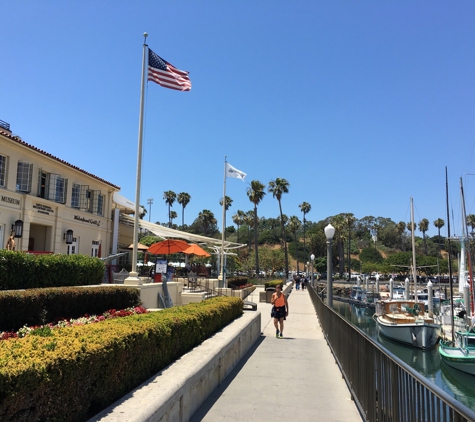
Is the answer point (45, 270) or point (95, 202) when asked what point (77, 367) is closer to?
point (45, 270)

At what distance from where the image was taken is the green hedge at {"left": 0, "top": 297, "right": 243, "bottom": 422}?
3.09m

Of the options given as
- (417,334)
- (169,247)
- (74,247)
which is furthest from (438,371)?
(74,247)

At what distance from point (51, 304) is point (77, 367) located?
5734mm

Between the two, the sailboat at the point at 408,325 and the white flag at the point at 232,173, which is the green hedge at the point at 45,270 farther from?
the sailboat at the point at 408,325

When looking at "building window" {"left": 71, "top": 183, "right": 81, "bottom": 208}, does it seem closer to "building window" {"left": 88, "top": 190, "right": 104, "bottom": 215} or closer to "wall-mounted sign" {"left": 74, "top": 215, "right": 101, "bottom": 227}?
"wall-mounted sign" {"left": 74, "top": 215, "right": 101, "bottom": 227}

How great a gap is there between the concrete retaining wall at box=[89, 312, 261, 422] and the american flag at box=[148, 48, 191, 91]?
993cm

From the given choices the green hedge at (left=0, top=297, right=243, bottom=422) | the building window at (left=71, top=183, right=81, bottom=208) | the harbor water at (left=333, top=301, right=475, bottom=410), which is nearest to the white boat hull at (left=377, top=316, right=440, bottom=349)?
the harbor water at (left=333, top=301, right=475, bottom=410)

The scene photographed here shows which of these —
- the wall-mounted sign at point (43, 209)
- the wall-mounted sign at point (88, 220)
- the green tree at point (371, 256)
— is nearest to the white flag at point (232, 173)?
the wall-mounted sign at point (88, 220)

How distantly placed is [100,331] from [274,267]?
61713mm

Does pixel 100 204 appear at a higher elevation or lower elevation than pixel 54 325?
higher

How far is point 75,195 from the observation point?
22.3 metres

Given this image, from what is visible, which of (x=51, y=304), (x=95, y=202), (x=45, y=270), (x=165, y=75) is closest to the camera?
(x=51, y=304)

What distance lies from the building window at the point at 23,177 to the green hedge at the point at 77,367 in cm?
1441

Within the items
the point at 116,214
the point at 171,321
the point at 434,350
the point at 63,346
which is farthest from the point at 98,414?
the point at 434,350
